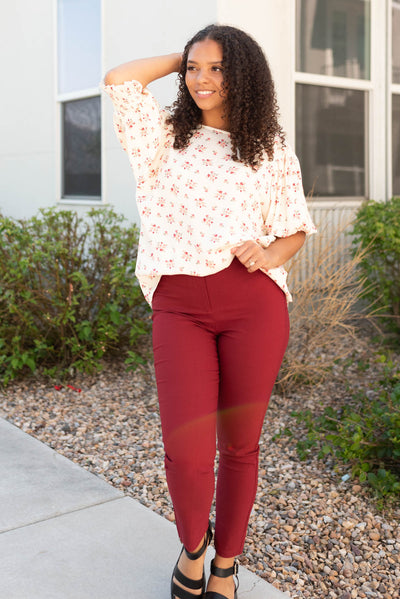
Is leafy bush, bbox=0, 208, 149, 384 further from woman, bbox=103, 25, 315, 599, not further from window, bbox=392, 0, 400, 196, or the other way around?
window, bbox=392, 0, 400, 196

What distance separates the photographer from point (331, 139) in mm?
6105

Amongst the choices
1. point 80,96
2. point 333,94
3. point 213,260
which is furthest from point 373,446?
point 80,96

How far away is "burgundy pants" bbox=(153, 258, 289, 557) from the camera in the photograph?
7.38ft

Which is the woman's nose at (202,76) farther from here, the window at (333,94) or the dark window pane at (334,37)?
the dark window pane at (334,37)

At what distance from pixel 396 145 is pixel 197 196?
4.85 meters

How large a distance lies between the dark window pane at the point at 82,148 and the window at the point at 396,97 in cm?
274

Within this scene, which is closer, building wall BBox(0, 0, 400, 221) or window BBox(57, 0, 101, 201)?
building wall BBox(0, 0, 400, 221)

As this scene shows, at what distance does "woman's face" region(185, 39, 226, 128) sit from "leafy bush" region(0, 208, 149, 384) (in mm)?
2638

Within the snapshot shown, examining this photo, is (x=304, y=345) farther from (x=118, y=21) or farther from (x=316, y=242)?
(x=118, y=21)

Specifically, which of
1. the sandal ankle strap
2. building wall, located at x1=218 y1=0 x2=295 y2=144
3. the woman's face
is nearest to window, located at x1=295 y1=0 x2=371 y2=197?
building wall, located at x1=218 y1=0 x2=295 y2=144

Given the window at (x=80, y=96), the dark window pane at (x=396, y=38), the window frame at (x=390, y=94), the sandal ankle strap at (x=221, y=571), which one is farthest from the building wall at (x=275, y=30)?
the sandal ankle strap at (x=221, y=571)

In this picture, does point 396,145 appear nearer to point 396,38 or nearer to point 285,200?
point 396,38

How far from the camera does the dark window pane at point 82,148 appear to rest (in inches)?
266

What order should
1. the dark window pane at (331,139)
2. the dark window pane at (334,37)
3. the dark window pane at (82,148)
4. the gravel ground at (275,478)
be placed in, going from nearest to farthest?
the gravel ground at (275,478)
the dark window pane at (334,37)
the dark window pane at (331,139)
the dark window pane at (82,148)
